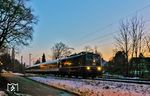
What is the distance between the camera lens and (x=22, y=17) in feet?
165

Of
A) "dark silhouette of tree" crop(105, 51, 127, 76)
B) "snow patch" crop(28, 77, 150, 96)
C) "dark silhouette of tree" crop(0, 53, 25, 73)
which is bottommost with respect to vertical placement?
"snow patch" crop(28, 77, 150, 96)

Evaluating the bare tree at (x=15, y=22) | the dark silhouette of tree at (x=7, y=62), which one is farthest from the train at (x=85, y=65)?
the dark silhouette of tree at (x=7, y=62)

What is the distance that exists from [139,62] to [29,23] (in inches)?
987

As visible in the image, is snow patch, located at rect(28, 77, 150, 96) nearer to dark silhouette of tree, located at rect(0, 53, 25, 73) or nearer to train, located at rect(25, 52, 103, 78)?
train, located at rect(25, 52, 103, 78)

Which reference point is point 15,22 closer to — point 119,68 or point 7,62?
point 119,68

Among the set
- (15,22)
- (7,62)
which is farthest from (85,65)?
(7,62)

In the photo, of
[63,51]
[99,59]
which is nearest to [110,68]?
[99,59]

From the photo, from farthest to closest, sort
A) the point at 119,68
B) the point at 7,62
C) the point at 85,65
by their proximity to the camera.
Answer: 1. the point at 7,62
2. the point at 119,68
3. the point at 85,65

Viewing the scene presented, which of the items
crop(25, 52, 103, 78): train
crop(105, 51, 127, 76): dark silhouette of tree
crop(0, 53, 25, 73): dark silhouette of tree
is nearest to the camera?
crop(25, 52, 103, 78): train

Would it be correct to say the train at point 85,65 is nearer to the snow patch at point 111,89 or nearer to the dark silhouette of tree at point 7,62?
the snow patch at point 111,89

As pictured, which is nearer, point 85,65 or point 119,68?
point 85,65

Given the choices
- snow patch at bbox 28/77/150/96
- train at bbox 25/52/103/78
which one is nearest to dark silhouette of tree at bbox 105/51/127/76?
train at bbox 25/52/103/78

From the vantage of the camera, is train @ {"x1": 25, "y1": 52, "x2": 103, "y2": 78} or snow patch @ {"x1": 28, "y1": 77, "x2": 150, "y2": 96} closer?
snow patch @ {"x1": 28, "y1": 77, "x2": 150, "y2": 96}

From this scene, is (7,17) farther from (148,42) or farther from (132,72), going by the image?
(148,42)
